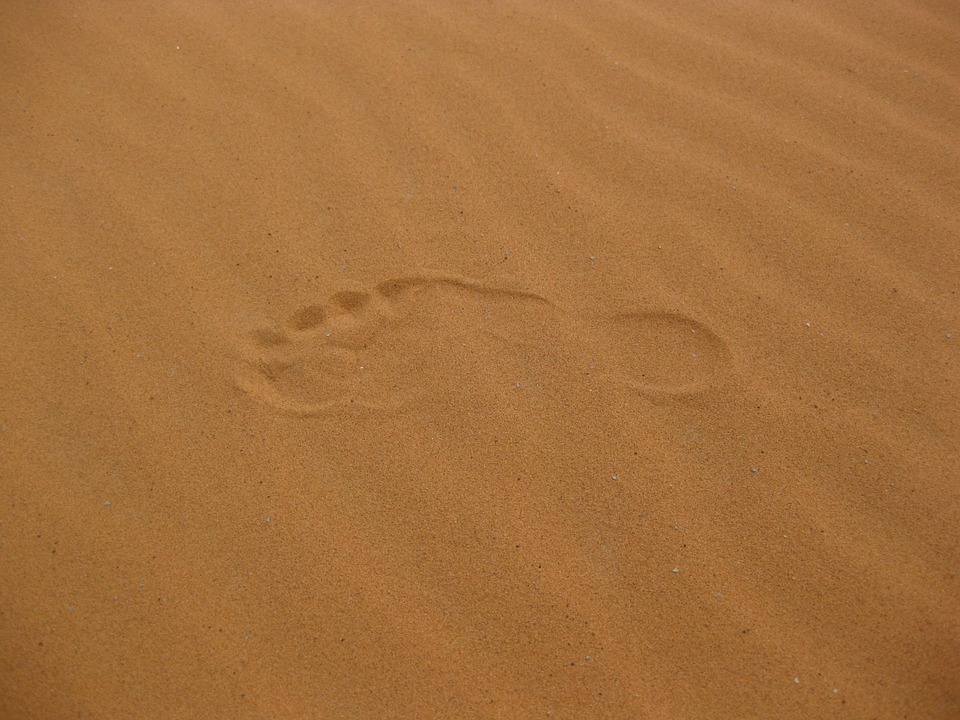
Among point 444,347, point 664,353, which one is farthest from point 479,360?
point 664,353

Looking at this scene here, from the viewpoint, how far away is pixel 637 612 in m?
1.42

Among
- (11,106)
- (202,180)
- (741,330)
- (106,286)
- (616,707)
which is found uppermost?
(11,106)

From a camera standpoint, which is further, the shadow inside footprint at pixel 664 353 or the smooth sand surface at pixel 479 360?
the shadow inside footprint at pixel 664 353

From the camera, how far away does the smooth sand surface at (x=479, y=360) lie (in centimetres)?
139

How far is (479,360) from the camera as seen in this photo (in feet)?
5.68

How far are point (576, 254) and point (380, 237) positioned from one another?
462 millimetres

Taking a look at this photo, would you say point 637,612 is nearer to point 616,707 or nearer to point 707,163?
point 616,707

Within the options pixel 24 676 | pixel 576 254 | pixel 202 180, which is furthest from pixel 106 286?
pixel 576 254

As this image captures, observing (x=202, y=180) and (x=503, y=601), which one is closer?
(x=503, y=601)

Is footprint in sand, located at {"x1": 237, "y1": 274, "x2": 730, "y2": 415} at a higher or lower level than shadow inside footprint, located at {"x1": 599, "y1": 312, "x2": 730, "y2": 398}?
higher

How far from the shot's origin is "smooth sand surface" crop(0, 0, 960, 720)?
1.39m

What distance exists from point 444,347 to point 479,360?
8cm

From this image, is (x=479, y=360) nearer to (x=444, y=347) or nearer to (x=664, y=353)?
(x=444, y=347)

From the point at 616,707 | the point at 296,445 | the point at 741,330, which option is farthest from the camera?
the point at 741,330
